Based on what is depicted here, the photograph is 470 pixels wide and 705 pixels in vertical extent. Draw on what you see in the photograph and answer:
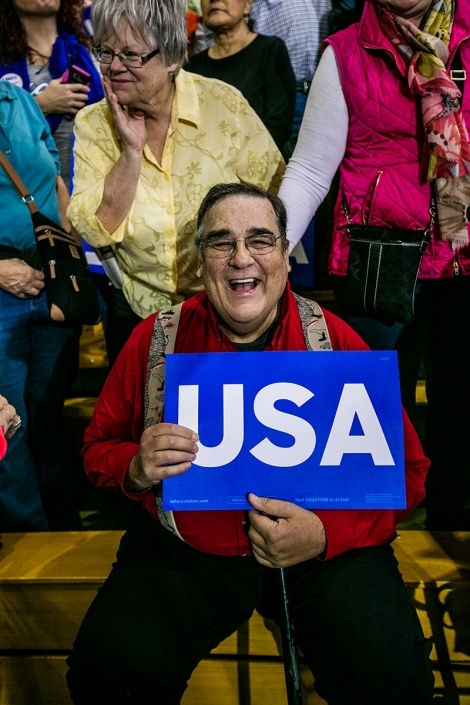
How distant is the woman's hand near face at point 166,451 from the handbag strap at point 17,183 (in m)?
0.96

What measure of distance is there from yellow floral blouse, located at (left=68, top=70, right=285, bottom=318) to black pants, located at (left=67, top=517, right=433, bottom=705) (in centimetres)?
75

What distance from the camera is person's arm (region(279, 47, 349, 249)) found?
1817 millimetres

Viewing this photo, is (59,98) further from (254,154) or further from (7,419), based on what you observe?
(7,419)

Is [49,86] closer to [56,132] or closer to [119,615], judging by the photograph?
[56,132]

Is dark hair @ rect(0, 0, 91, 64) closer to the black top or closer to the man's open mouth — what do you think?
the black top

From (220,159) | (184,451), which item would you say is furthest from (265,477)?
(220,159)

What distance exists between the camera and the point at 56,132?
2490 millimetres

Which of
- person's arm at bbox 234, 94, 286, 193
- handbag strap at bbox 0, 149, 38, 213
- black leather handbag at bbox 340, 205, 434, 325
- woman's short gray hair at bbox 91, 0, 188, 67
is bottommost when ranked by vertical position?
black leather handbag at bbox 340, 205, 434, 325

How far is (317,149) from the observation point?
1.84 metres

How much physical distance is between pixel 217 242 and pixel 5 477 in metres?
0.99

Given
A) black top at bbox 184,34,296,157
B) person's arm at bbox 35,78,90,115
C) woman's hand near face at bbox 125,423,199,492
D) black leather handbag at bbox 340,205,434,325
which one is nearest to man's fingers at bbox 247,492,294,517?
woman's hand near face at bbox 125,423,199,492

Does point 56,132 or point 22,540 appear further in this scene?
point 56,132

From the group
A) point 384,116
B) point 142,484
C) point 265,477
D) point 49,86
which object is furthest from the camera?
point 49,86

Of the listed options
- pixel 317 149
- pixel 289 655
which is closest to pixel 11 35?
pixel 317 149
